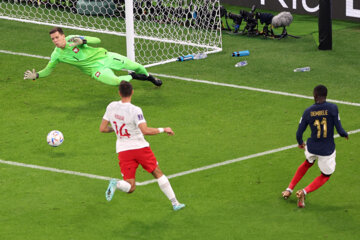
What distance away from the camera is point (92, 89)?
16672 mm

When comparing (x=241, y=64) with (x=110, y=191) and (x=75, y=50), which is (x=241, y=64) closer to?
(x=75, y=50)

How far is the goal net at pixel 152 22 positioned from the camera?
64.3 feet

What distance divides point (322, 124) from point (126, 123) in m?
2.55

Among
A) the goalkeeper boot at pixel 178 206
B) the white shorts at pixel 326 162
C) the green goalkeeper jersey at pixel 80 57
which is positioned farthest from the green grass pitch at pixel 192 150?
the green goalkeeper jersey at pixel 80 57

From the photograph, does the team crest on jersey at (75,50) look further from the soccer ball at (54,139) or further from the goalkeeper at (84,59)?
the soccer ball at (54,139)

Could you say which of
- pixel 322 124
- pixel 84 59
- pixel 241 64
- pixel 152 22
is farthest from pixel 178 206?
pixel 152 22

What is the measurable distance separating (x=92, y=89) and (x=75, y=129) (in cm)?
271

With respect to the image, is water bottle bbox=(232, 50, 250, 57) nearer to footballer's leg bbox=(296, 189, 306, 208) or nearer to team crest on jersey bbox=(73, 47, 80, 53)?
team crest on jersey bbox=(73, 47, 80, 53)

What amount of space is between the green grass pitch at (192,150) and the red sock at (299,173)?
247 mm

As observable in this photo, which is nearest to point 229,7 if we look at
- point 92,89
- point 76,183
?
point 92,89

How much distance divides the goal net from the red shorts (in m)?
8.03

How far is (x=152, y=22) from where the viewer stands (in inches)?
791

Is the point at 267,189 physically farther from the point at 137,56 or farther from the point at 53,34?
the point at 137,56

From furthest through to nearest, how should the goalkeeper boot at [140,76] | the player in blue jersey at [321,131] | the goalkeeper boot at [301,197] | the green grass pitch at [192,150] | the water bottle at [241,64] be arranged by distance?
the water bottle at [241,64] → the goalkeeper boot at [140,76] → the goalkeeper boot at [301,197] → the player in blue jersey at [321,131] → the green grass pitch at [192,150]
